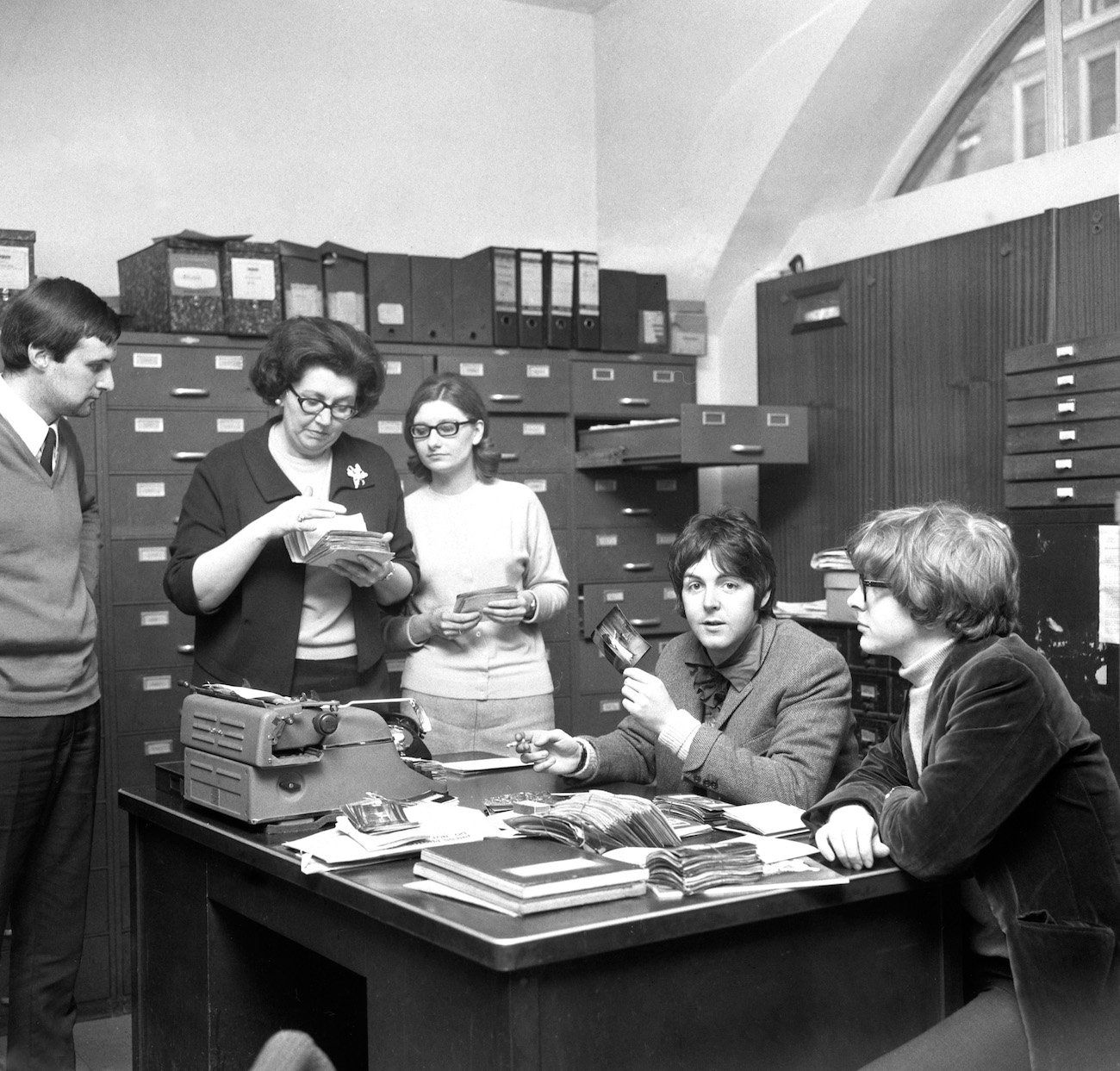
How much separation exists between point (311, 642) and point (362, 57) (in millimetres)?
2965

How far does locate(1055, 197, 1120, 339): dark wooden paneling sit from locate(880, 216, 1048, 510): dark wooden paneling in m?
0.06

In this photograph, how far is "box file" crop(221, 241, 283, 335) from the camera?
152 inches

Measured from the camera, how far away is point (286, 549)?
98.3 inches

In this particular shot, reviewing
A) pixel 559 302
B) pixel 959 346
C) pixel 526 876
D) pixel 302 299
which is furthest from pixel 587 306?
pixel 526 876

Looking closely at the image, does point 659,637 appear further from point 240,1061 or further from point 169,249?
point 240,1061

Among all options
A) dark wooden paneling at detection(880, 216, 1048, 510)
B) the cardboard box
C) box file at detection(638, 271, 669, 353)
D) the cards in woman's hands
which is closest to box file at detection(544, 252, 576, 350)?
box file at detection(638, 271, 669, 353)

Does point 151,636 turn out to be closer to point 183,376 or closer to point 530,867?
point 183,376

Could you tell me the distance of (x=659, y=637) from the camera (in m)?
4.45

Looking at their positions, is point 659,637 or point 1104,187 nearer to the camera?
point 1104,187

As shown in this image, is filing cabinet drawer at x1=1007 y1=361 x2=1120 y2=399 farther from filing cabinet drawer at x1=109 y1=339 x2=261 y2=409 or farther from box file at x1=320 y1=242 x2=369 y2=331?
filing cabinet drawer at x1=109 y1=339 x2=261 y2=409

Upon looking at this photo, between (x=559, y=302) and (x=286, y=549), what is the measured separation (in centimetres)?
207

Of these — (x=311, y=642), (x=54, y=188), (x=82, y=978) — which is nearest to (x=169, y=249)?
(x=54, y=188)

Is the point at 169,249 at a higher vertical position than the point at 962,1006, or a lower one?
higher

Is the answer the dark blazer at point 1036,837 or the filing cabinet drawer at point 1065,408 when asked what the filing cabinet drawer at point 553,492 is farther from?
the dark blazer at point 1036,837
